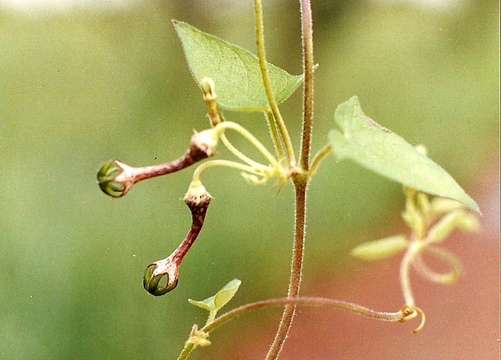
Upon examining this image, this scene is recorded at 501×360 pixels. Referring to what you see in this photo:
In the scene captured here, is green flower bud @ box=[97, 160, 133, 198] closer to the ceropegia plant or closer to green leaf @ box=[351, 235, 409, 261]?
the ceropegia plant

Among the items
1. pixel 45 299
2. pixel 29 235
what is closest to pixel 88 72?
pixel 29 235

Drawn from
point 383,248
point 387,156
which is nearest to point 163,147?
point 383,248

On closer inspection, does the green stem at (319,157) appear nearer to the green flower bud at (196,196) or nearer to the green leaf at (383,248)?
the green flower bud at (196,196)

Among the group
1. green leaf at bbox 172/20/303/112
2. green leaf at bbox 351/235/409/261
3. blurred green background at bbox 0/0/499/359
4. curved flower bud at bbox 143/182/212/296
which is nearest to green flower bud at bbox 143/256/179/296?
curved flower bud at bbox 143/182/212/296

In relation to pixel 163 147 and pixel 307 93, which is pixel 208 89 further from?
pixel 163 147

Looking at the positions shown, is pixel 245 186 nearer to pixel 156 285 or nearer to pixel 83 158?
pixel 83 158
